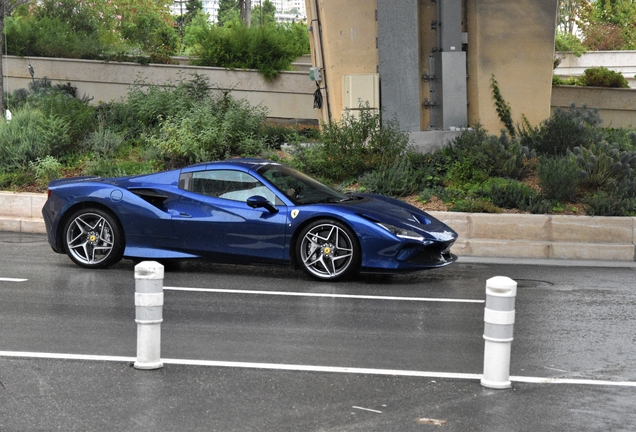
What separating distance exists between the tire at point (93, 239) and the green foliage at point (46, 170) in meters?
4.14

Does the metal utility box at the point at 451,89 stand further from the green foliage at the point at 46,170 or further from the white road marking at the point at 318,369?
the white road marking at the point at 318,369

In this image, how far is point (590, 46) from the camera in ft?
138

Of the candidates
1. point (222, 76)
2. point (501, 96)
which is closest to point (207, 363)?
point (501, 96)

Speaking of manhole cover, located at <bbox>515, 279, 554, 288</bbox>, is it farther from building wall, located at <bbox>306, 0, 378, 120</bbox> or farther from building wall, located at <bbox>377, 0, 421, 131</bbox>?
building wall, located at <bbox>306, 0, 378, 120</bbox>

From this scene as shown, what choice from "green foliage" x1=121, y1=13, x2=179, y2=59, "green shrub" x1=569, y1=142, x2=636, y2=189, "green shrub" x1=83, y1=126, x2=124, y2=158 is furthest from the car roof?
"green foliage" x1=121, y1=13, x2=179, y2=59

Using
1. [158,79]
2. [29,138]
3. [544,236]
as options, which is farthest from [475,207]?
[158,79]

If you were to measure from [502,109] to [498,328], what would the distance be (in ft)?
36.7

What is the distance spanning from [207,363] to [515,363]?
2.18m

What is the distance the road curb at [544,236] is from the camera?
39.7 feet

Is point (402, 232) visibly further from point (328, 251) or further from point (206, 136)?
point (206, 136)

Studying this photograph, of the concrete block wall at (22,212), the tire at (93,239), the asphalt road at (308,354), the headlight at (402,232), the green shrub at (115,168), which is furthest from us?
the green shrub at (115,168)

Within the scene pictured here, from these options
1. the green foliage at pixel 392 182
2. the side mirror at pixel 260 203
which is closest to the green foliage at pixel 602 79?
the green foliage at pixel 392 182

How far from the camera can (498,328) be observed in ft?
19.4

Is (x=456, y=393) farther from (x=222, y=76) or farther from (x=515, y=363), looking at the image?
(x=222, y=76)
